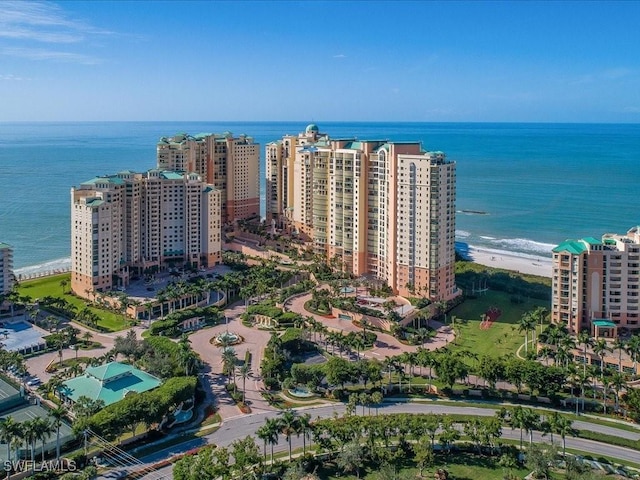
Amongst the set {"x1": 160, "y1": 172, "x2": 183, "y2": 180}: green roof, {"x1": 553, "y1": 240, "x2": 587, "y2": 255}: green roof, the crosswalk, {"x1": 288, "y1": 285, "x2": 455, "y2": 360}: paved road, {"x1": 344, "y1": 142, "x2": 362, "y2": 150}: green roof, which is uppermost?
{"x1": 344, "y1": 142, "x2": 362, "y2": 150}: green roof

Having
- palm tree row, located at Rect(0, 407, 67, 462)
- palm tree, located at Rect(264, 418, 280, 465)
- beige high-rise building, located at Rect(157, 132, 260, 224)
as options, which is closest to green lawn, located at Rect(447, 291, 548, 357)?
palm tree, located at Rect(264, 418, 280, 465)

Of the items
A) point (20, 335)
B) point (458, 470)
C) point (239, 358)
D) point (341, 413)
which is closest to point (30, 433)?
point (341, 413)

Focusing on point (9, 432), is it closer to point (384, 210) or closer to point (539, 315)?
point (539, 315)

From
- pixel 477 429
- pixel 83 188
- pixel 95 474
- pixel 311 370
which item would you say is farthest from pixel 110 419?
pixel 83 188

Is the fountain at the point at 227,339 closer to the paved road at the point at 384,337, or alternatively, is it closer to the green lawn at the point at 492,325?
the paved road at the point at 384,337

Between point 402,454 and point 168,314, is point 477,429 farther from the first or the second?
point 168,314

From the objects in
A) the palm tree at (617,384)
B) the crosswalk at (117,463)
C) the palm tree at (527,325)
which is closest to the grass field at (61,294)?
the crosswalk at (117,463)

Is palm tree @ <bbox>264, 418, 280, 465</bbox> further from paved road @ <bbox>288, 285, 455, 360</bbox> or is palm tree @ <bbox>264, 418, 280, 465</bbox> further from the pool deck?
the pool deck
